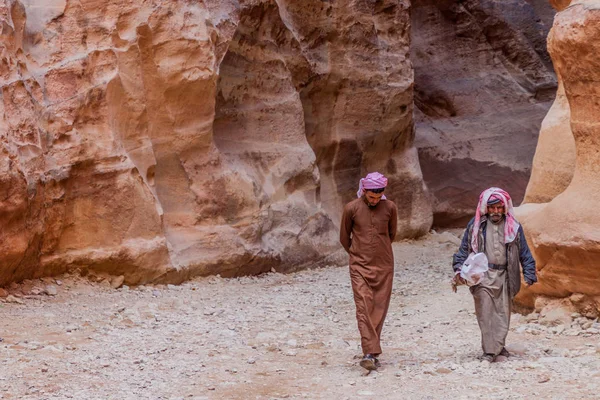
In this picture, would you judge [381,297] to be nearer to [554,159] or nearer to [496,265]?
[496,265]

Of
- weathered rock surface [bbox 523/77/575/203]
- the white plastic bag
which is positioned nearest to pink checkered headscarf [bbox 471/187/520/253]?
the white plastic bag

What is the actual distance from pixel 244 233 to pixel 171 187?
108 cm

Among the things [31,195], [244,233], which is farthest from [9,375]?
[244,233]

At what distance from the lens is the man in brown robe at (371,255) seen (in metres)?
6.34

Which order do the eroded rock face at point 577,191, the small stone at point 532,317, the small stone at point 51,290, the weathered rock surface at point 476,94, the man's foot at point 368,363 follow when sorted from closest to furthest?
the man's foot at point 368,363 → the eroded rock face at point 577,191 → the small stone at point 532,317 → the small stone at point 51,290 → the weathered rock surface at point 476,94

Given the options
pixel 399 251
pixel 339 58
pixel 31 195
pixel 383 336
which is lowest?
pixel 399 251

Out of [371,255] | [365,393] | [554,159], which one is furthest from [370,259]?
[554,159]

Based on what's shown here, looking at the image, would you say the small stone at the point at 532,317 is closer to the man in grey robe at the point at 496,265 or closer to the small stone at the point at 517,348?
the small stone at the point at 517,348

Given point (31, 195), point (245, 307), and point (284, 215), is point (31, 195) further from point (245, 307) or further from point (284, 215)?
point (284, 215)

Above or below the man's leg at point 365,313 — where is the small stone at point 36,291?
below

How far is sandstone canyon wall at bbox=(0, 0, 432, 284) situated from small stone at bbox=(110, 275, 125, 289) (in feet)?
0.30

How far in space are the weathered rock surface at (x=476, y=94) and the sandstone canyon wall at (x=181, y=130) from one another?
2733 millimetres

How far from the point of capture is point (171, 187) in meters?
10.3

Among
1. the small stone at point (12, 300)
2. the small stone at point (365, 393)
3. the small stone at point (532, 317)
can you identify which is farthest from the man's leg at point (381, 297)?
the small stone at point (12, 300)
